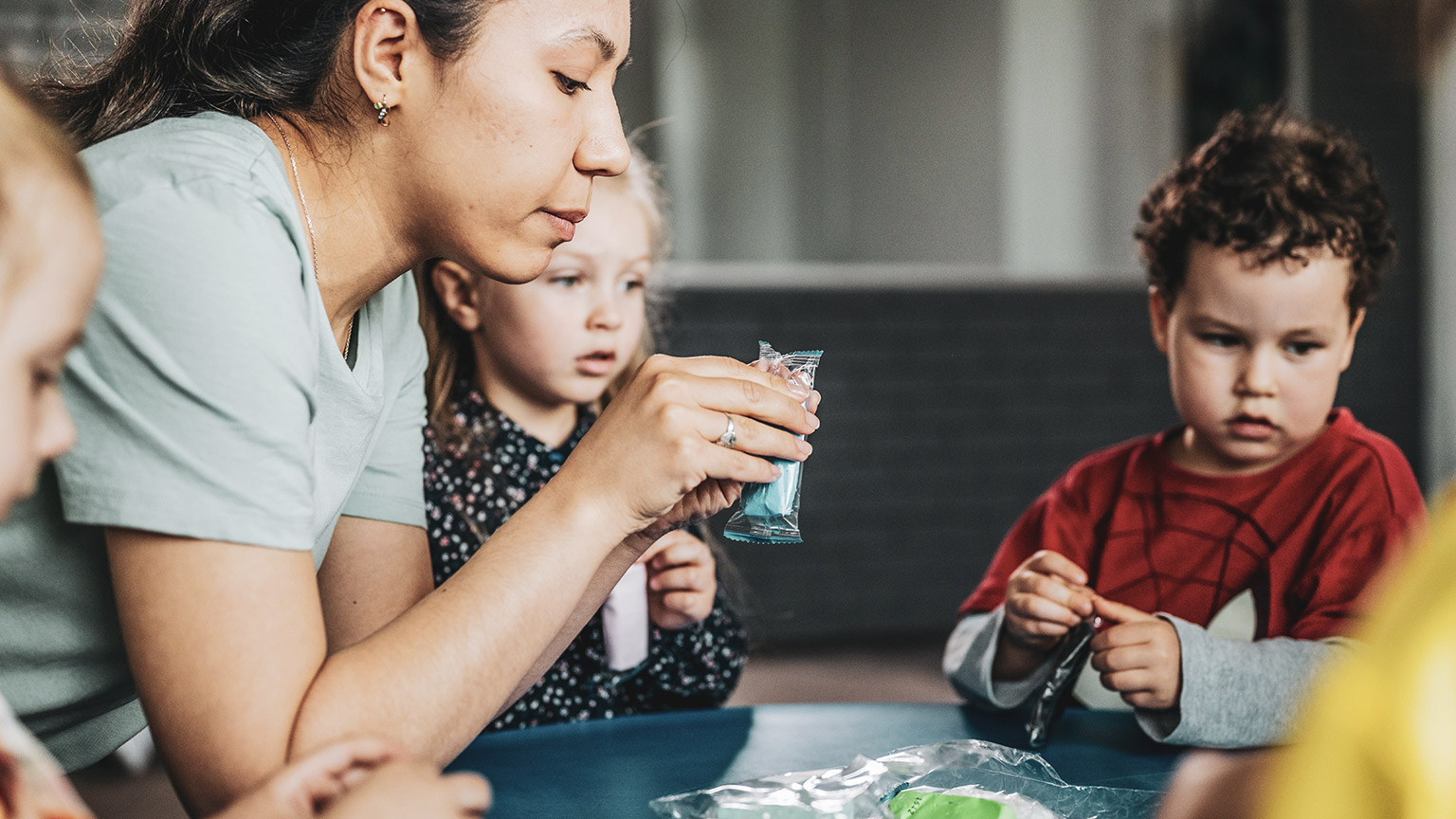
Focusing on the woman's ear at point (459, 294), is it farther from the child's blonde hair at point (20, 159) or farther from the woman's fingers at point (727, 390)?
the child's blonde hair at point (20, 159)

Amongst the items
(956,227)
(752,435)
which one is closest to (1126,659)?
(752,435)

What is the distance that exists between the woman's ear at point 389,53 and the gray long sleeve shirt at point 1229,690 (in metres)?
0.89

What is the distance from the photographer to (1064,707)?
128 cm

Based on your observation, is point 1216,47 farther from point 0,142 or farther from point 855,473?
point 0,142

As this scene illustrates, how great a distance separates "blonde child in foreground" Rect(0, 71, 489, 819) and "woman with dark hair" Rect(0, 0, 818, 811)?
13cm

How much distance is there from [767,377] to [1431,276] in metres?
4.87

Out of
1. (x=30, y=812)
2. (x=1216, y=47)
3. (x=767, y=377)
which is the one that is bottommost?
(x=30, y=812)

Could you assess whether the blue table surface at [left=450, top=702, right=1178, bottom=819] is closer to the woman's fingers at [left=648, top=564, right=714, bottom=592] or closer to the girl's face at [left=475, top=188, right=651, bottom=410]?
the woman's fingers at [left=648, top=564, right=714, bottom=592]

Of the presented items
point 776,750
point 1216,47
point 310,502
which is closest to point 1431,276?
point 1216,47

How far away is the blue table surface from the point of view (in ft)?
3.43

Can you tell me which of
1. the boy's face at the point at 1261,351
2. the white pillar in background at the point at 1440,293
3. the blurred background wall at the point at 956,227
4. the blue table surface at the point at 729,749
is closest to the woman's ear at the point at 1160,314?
the boy's face at the point at 1261,351

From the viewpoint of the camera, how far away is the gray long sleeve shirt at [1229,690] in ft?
3.95

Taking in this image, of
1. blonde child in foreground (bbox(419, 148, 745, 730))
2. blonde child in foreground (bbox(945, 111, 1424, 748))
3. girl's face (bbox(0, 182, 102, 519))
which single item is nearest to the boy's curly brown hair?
blonde child in foreground (bbox(945, 111, 1424, 748))

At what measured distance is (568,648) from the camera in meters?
1.70
